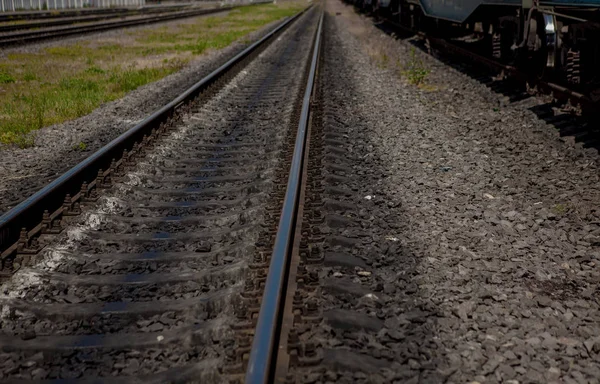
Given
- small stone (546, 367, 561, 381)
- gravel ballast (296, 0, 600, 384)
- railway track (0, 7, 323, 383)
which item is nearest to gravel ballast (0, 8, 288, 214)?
railway track (0, 7, 323, 383)

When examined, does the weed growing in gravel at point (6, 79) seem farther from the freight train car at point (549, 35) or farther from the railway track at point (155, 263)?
the freight train car at point (549, 35)

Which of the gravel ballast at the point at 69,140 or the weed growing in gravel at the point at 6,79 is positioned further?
the weed growing in gravel at the point at 6,79

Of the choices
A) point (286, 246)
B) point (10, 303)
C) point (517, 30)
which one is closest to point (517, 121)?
point (517, 30)

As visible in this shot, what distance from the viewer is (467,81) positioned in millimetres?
12367

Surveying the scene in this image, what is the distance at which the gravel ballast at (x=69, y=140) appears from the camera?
241 inches

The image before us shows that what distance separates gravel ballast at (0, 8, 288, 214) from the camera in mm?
6121

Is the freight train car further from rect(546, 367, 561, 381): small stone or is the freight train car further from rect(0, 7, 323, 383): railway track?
rect(546, 367, 561, 381): small stone

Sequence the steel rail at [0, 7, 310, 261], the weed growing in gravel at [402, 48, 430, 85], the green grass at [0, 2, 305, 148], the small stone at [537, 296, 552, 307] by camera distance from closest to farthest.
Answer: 1. the small stone at [537, 296, 552, 307]
2. the steel rail at [0, 7, 310, 261]
3. the green grass at [0, 2, 305, 148]
4. the weed growing in gravel at [402, 48, 430, 85]

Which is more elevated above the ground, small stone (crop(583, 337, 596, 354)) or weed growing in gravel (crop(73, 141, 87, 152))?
weed growing in gravel (crop(73, 141, 87, 152))

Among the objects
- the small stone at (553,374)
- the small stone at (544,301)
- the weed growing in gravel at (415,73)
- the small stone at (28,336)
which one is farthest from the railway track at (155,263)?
the weed growing in gravel at (415,73)

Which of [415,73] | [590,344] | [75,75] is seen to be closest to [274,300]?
[590,344]

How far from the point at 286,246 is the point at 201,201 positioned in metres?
1.84

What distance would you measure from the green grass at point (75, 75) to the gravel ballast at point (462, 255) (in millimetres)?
4426

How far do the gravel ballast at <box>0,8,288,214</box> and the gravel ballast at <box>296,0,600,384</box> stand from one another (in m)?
2.81
